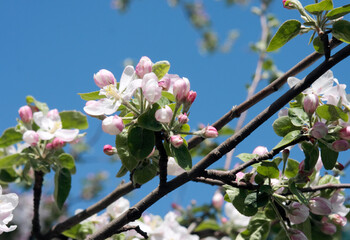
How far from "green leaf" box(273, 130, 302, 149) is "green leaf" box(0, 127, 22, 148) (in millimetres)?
1194

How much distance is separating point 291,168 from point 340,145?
0.78ft

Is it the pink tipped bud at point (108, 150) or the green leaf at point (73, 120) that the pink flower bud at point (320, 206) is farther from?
the green leaf at point (73, 120)

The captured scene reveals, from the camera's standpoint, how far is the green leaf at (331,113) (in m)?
1.20

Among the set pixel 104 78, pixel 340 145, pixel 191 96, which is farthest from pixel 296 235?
pixel 104 78

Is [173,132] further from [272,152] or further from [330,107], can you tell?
[330,107]

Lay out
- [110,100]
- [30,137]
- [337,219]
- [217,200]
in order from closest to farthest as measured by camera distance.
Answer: [110,100], [337,219], [30,137], [217,200]

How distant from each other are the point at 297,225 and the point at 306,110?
1.39 ft

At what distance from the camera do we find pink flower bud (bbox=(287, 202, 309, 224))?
4.19 feet

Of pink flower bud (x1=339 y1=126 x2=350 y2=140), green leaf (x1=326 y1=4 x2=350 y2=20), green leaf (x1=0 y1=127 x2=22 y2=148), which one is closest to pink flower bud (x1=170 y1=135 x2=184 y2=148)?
pink flower bud (x1=339 y1=126 x2=350 y2=140)

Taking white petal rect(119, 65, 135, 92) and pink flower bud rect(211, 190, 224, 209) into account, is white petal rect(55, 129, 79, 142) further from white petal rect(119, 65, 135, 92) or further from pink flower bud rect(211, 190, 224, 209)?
pink flower bud rect(211, 190, 224, 209)

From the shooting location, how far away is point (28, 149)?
1.81 metres

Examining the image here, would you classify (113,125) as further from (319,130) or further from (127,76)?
(319,130)

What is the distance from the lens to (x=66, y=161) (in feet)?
5.78

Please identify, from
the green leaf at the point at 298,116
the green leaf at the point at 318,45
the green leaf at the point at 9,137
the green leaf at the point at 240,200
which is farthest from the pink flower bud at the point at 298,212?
the green leaf at the point at 9,137
